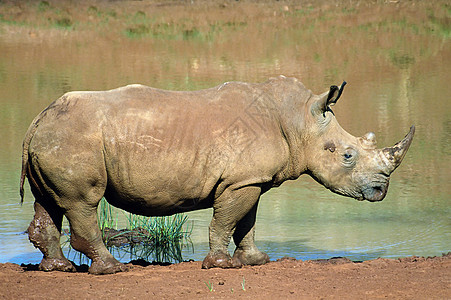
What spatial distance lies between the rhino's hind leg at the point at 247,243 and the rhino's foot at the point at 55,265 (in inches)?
64.2

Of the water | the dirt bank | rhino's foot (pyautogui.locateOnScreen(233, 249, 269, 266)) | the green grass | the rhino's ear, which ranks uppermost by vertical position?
the rhino's ear

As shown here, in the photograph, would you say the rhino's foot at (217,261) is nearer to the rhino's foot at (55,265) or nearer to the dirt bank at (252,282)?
the dirt bank at (252,282)

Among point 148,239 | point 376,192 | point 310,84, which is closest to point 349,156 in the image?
point 376,192

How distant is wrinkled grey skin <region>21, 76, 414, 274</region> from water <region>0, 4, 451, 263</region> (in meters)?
1.43

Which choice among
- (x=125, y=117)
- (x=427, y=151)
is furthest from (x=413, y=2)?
(x=125, y=117)

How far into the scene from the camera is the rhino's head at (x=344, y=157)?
8.67m

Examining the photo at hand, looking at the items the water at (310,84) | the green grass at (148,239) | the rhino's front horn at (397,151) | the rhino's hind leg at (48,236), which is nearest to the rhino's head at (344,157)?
the rhino's front horn at (397,151)

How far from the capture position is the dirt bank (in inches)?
291

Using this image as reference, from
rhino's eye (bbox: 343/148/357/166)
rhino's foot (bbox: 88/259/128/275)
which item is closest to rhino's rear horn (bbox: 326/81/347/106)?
rhino's eye (bbox: 343/148/357/166)

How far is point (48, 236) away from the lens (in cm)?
827

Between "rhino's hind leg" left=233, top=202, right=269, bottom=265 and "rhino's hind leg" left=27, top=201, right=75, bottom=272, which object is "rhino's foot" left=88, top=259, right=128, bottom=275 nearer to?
"rhino's hind leg" left=27, top=201, right=75, bottom=272

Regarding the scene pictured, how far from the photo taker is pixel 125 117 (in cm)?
799

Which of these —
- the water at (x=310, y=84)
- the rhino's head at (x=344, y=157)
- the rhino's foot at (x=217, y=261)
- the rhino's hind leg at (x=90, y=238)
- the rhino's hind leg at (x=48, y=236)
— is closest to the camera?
the rhino's hind leg at (x=90, y=238)

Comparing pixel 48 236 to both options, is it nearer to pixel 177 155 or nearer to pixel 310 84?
pixel 177 155
